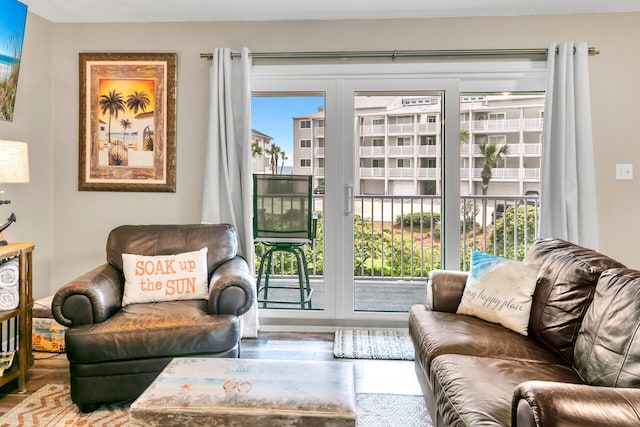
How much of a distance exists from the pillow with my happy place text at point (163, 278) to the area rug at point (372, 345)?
3.52 ft

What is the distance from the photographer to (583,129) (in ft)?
10.6

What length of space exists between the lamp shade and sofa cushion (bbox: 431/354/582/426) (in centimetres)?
241

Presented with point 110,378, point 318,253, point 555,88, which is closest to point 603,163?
point 555,88

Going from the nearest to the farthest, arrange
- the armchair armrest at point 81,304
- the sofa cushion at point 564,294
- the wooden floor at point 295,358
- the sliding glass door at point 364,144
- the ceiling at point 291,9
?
the sofa cushion at point 564,294
the armchair armrest at point 81,304
the wooden floor at point 295,358
the ceiling at point 291,9
the sliding glass door at point 364,144

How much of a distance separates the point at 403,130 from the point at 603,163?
1.50 m

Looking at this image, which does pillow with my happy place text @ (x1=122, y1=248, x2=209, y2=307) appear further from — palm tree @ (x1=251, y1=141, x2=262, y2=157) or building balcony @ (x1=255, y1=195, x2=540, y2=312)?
palm tree @ (x1=251, y1=141, x2=262, y2=157)

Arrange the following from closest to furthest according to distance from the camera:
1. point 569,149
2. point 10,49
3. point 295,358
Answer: point 10,49, point 295,358, point 569,149

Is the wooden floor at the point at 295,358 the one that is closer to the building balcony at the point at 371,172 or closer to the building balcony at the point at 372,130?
the building balcony at the point at 371,172

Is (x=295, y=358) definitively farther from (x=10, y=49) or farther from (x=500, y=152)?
(x=10, y=49)

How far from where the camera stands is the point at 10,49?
2.94 metres

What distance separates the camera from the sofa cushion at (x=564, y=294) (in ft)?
6.25

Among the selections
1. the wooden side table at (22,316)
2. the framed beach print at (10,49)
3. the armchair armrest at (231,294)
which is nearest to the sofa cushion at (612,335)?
the armchair armrest at (231,294)

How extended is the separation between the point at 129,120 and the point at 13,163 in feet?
3.84

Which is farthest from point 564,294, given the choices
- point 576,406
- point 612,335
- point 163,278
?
point 163,278
